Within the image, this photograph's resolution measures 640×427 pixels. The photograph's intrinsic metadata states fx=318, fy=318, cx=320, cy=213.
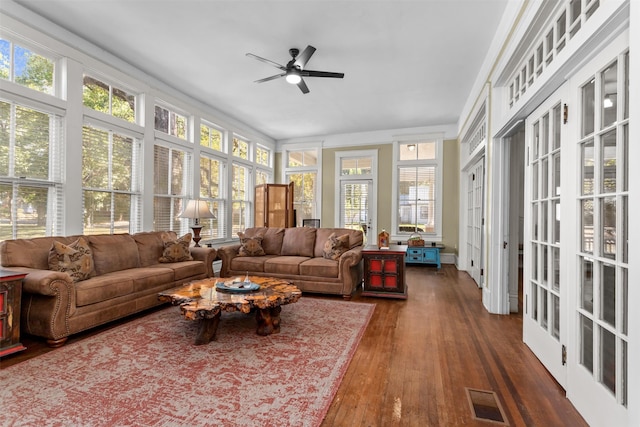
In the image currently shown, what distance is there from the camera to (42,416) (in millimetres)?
1746

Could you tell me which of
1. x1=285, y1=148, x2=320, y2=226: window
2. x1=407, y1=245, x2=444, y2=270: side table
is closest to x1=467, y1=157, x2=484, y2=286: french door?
x1=407, y1=245, x2=444, y2=270: side table

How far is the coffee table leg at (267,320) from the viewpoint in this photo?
292cm

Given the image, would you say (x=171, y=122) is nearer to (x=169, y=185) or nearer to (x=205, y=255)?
(x=169, y=185)

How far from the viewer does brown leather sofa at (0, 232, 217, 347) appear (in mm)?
2662

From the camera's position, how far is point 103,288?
3047mm

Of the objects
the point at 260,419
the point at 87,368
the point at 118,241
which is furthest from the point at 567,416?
the point at 118,241

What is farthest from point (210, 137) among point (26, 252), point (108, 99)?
point (26, 252)

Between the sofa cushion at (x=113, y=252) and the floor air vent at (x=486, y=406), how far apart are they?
3722 mm

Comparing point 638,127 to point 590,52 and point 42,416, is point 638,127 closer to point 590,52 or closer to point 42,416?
point 590,52

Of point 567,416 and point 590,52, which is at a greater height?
point 590,52

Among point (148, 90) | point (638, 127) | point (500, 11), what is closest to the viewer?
point (638, 127)

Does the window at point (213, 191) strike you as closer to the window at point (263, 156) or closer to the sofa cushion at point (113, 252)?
the window at point (263, 156)

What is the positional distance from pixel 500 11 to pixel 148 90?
15.0 feet

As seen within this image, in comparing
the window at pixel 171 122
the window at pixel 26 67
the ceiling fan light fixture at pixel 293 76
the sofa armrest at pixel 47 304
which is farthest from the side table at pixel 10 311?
the ceiling fan light fixture at pixel 293 76
